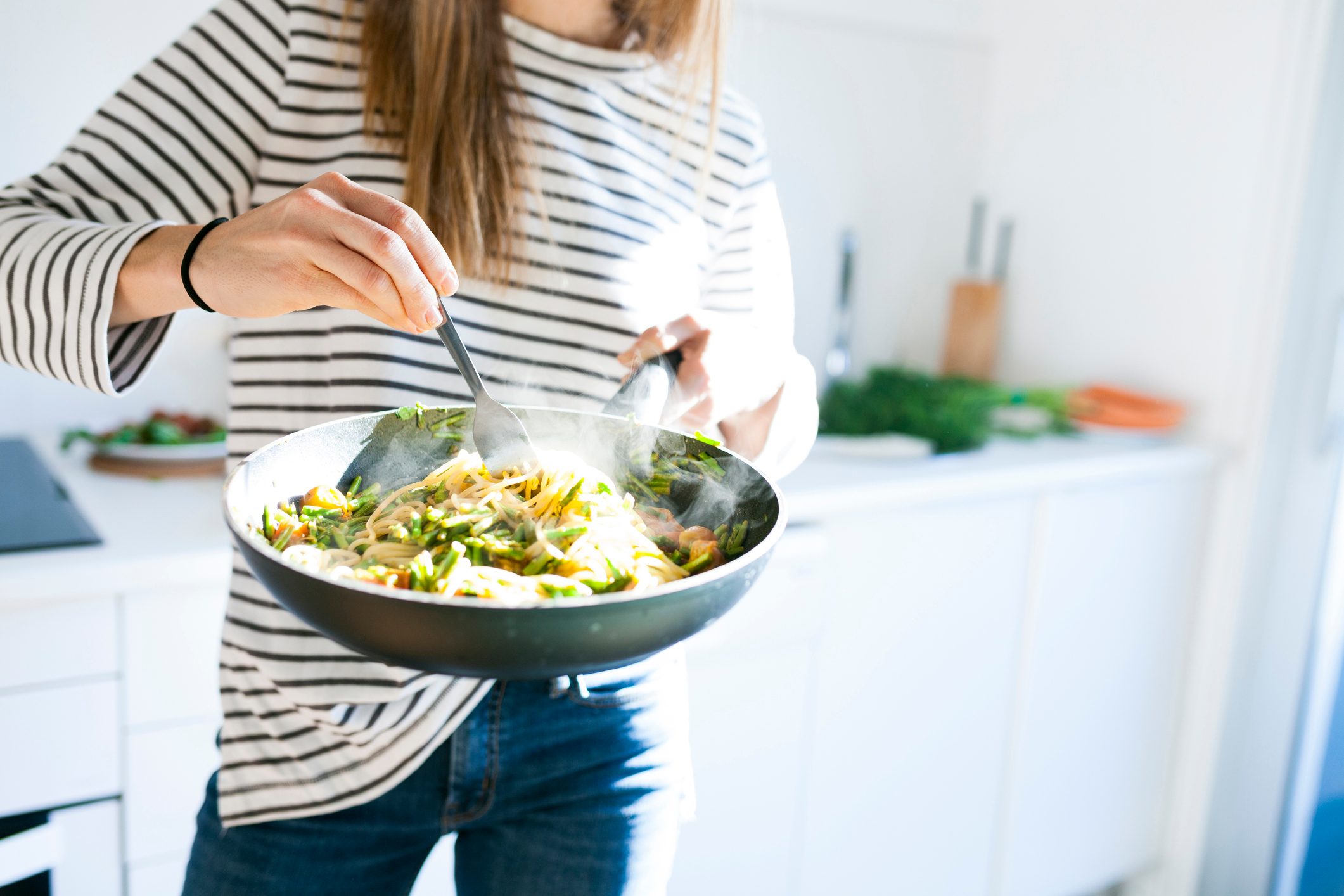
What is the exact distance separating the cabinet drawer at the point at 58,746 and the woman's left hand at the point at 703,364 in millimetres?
832

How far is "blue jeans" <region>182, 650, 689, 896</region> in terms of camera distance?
86cm

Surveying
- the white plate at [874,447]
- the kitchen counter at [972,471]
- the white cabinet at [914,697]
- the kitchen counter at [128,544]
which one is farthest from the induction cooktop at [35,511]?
the white plate at [874,447]

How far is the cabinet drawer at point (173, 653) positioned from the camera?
4.13 feet

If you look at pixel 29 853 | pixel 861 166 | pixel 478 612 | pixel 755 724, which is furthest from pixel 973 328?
pixel 478 612

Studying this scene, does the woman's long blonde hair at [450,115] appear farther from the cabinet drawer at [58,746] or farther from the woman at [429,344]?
the cabinet drawer at [58,746]

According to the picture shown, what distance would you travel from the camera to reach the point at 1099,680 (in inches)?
84.0

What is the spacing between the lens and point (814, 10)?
2215mm

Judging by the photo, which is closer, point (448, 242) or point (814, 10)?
point (448, 242)

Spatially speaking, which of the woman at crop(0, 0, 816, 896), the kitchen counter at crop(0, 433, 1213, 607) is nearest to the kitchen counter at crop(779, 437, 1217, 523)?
the kitchen counter at crop(0, 433, 1213, 607)

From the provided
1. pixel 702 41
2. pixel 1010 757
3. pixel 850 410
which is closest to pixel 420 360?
pixel 702 41

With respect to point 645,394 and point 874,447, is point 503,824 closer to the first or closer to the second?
point 645,394

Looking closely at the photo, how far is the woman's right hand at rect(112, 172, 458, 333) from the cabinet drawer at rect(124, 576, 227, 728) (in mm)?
693

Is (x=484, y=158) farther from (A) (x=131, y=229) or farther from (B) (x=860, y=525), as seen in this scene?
(B) (x=860, y=525)

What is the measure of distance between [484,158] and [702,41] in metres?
0.24
